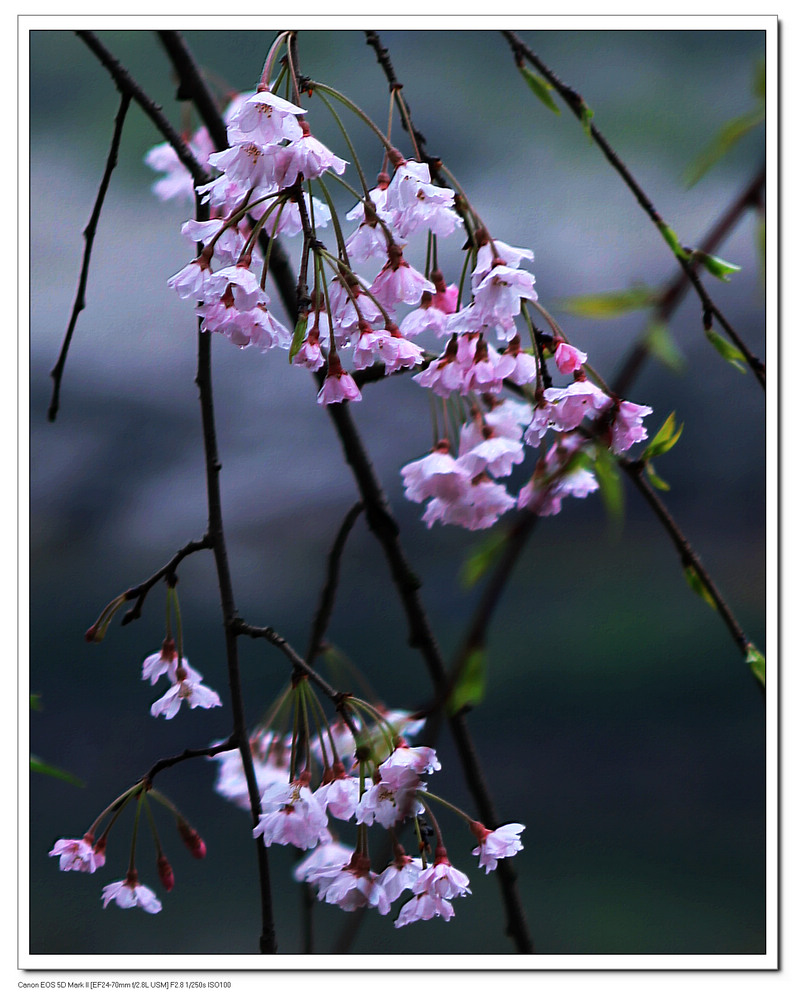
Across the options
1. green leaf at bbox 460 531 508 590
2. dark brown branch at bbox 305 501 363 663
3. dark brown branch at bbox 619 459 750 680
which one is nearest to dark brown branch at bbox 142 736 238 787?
dark brown branch at bbox 305 501 363 663

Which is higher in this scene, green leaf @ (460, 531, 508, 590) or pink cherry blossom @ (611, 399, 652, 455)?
pink cherry blossom @ (611, 399, 652, 455)

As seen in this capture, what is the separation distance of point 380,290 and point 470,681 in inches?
18.6

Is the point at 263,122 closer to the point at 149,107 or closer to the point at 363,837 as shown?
the point at 149,107

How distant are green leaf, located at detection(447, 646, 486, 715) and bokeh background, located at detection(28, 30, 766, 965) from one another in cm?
77

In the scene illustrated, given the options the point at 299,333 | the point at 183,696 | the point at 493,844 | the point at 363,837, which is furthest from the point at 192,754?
the point at 299,333

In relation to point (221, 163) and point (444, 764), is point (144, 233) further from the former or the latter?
point (444, 764)

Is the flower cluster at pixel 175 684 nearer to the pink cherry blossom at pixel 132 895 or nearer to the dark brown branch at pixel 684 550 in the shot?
the pink cherry blossom at pixel 132 895

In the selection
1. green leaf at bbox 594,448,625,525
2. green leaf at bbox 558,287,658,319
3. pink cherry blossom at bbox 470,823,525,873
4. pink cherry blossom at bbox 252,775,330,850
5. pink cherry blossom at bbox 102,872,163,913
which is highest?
green leaf at bbox 558,287,658,319

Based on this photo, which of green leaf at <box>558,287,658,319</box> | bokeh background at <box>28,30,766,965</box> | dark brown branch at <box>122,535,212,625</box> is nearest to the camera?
green leaf at <box>558,287,658,319</box>

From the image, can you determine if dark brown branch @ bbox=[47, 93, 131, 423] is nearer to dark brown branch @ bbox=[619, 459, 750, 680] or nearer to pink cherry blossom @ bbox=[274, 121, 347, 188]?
pink cherry blossom @ bbox=[274, 121, 347, 188]

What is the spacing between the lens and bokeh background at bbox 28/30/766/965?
1138 mm

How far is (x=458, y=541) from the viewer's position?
4.07 feet

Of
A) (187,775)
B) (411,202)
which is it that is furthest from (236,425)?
(411,202)

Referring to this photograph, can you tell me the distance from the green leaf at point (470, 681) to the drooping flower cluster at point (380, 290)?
0.35m
